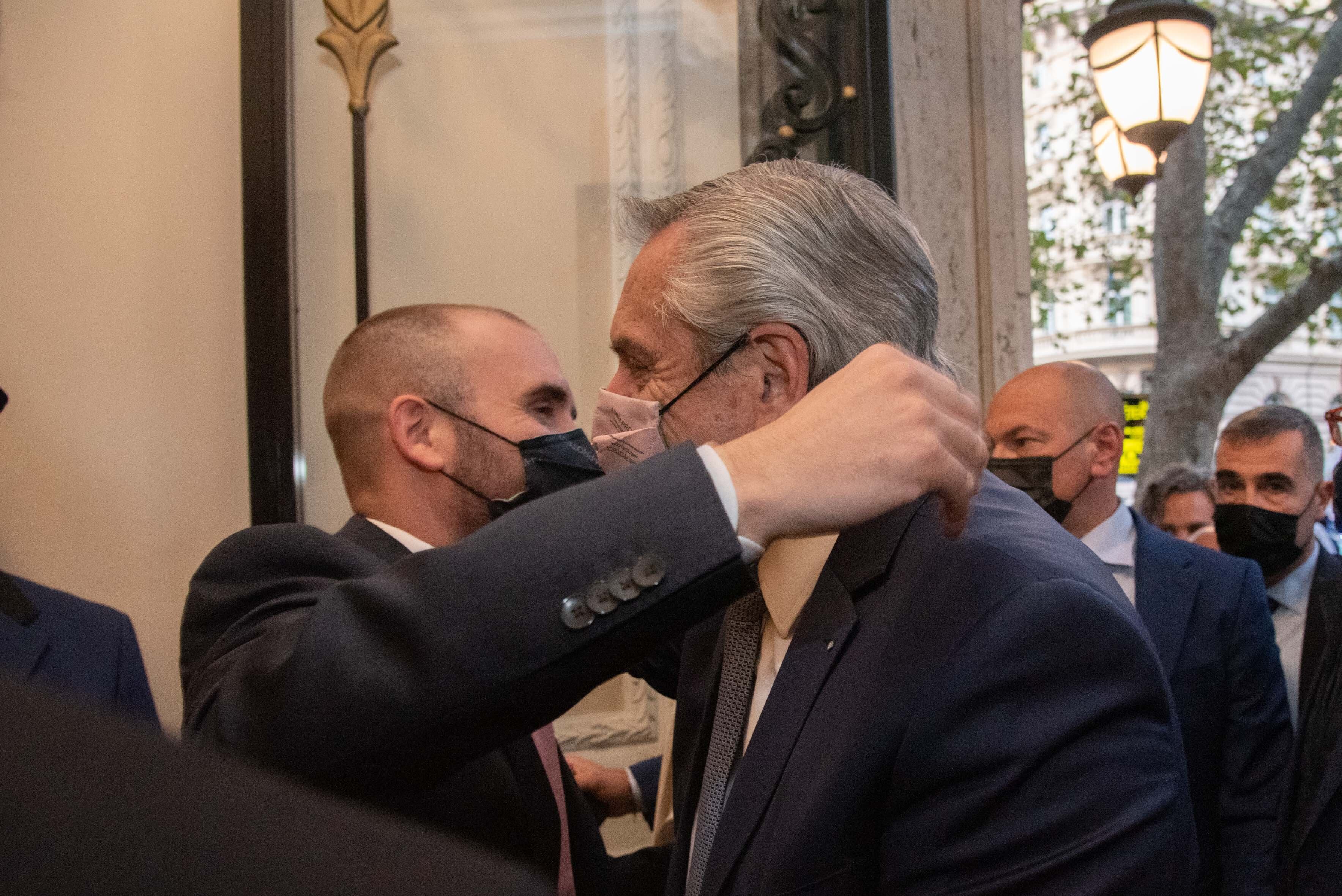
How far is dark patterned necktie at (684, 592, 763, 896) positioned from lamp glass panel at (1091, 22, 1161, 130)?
154 inches

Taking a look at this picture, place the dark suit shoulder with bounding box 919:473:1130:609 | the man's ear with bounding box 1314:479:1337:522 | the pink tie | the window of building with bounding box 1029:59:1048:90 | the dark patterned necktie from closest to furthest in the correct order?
the dark suit shoulder with bounding box 919:473:1130:609 → the dark patterned necktie → the pink tie → the man's ear with bounding box 1314:479:1337:522 → the window of building with bounding box 1029:59:1048:90

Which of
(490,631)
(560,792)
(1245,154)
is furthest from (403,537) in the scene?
(1245,154)

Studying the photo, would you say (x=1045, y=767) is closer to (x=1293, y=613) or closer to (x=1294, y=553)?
(x=1293, y=613)

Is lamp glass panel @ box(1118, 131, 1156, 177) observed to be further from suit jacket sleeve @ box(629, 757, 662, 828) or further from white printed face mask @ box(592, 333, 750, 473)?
white printed face mask @ box(592, 333, 750, 473)

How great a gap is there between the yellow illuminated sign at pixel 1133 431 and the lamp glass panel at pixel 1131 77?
1236 millimetres

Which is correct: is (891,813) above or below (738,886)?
above

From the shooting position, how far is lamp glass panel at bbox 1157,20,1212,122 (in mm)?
4594

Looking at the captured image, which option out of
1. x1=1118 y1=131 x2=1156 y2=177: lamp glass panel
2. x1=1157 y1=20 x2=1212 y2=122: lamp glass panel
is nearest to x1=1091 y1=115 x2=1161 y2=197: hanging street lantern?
x1=1118 y1=131 x2=1156 y2=177: lamp glass panel

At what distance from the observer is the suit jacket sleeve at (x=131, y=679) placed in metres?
2.57

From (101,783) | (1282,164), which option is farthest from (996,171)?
(1282,164)

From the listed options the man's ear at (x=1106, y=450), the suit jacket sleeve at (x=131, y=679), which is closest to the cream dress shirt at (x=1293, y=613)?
the man's ear at (x=1106, y=450)

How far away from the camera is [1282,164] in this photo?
10547 mm

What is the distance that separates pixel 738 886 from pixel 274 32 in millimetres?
2716

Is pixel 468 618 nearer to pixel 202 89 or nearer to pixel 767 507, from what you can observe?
pixel 767 507
